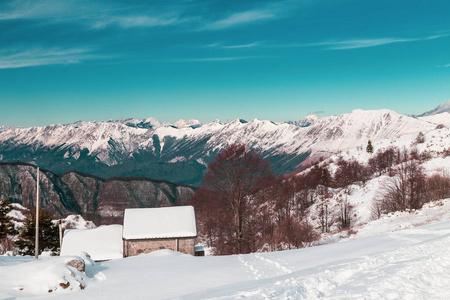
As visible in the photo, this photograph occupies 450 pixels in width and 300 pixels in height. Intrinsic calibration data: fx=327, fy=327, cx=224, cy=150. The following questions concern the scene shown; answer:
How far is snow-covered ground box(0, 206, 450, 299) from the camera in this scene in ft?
34.6

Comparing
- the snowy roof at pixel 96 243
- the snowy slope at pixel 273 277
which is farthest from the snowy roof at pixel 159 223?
the snowy slope at pixel 273 277

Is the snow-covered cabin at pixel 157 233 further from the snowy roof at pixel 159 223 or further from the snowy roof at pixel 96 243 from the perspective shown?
the snowy roof at pixel 96 243

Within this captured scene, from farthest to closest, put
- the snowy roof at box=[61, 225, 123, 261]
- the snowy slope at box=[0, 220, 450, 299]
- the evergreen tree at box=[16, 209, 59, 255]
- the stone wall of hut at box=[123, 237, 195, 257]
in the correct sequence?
1. the evergreen tree at box=[16, 209, 59, 255]
2. the stone wall of hut at box=[123, 237, 195, 257]
3. the snowy roof at box=[61, 225, 123, 261]
4. the snowy slope at box=[0, 220, 450, 299]

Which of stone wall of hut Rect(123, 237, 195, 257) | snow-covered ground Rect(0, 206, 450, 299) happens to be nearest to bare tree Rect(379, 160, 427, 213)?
snow-covered ground Rect(0, 206, 450, 299)

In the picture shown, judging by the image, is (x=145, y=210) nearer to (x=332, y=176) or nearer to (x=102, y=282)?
(x=102, y=282)

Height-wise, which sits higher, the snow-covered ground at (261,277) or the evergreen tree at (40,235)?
the snow-covered ground at (261,277)

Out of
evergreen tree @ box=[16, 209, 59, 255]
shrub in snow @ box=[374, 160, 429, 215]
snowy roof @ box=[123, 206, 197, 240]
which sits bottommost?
evergreen tree @ box=[16, 209, 59, 255]

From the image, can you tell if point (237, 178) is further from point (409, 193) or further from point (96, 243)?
point (409, 193)

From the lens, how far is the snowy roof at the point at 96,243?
34.5m

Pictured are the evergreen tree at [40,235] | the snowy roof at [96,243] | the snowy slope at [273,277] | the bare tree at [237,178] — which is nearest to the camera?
the snowy slope at [273,277]

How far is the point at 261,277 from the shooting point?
1536cm

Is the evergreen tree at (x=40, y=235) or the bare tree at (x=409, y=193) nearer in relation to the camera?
the bare tree at (x=409, y=193)

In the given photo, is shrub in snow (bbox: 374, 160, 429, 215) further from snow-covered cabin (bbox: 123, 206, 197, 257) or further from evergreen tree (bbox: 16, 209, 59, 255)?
evergreen tree (bbox: 16, 209, 59, 255)

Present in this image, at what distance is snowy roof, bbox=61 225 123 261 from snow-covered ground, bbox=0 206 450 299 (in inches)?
640
